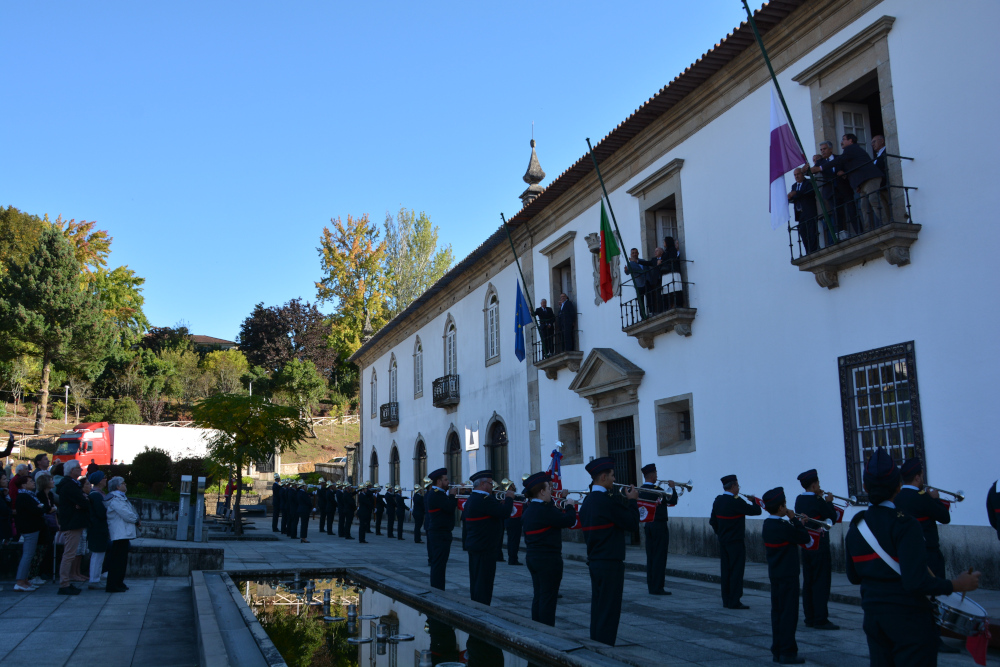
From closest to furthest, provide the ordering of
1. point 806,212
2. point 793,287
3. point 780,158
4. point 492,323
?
point 780,158 → point 806,212 → point 793,287 → point 492,323

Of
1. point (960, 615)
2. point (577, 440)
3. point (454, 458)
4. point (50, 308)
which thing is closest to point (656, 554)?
point (960, 615)

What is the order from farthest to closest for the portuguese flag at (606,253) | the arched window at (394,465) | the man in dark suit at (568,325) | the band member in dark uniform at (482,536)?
the arched window at (394,465), the man in dark suit at (568,325), the portuguese flag at (606,253), the band member in dark uniform at (482,536)


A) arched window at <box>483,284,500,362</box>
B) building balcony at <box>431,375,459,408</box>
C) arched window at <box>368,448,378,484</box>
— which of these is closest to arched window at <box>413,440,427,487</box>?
building balcony at <box>431,375,459,408</box>

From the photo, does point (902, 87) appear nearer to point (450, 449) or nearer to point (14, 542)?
point (14, 542)

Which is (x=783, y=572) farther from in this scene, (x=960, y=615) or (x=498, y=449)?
(x=498, y=449)

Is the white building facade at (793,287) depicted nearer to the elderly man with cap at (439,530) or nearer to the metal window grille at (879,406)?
the metal window grille at (879,406)

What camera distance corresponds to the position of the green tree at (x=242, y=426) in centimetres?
2322

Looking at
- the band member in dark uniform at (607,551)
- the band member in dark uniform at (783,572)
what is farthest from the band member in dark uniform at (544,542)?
the band member in dark uniform at (783,572)

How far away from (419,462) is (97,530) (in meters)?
21.5

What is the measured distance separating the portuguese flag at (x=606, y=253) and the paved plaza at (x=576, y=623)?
6020mm

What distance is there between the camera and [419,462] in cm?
3231

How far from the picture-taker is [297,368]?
51.1 m

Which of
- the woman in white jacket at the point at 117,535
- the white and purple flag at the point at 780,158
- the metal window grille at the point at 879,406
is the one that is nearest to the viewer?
the metal window grille at the point at 879,406

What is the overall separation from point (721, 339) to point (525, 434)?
8.92 m
